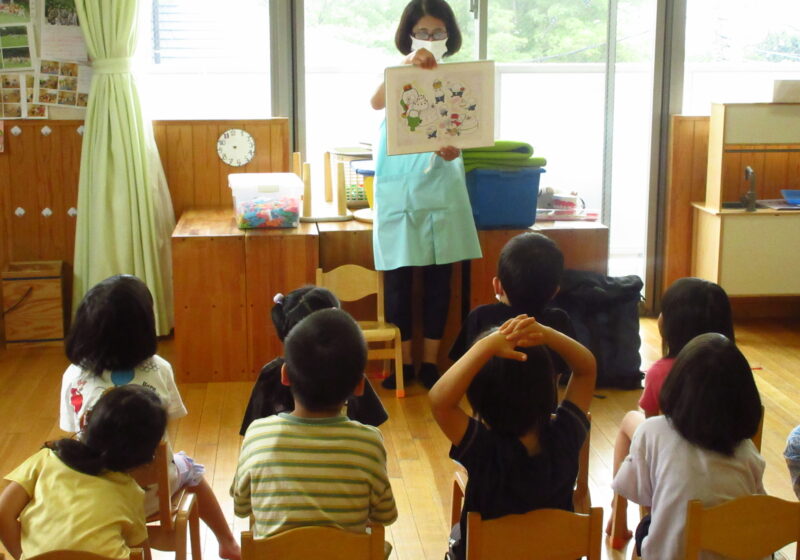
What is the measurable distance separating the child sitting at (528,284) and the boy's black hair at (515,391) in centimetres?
84

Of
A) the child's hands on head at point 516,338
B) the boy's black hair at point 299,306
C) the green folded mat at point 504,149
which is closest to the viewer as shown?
the child's hands on head at point 516,338

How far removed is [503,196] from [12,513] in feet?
9.06

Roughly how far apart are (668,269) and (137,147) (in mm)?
2867

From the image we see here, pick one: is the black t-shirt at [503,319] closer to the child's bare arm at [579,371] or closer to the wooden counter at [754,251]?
the child's bare arm at [579,371]

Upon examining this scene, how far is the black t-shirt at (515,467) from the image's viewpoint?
74.3 inches

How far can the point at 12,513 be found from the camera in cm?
194

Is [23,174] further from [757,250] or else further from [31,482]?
[757,250]

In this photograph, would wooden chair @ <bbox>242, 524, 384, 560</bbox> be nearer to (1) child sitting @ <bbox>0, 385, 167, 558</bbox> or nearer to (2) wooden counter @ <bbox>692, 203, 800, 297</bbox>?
(1) child sitting @ <bbox>0, 385, 167, 558</bbox>

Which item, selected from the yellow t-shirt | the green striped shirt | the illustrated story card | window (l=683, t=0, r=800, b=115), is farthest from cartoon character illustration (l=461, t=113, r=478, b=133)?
the yellow t-shirt

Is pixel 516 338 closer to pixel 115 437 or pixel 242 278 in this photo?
pixel 115 437

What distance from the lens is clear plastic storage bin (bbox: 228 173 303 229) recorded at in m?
4.22

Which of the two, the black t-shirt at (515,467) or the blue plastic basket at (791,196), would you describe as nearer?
the black t-shirt at (515,467)

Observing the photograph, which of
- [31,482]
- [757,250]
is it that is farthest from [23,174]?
[757,250]

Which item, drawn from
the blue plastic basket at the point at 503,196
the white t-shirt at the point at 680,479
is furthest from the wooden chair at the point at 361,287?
the white t-shirt at the point at 680,479
